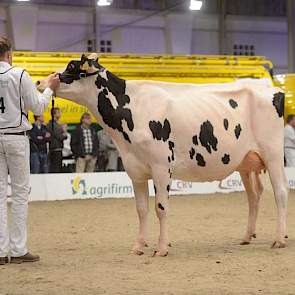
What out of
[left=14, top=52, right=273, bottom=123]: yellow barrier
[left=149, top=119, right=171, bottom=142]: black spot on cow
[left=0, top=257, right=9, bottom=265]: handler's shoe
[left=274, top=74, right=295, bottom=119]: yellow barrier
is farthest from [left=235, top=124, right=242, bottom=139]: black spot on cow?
[left=274, top=74, right=295, bottom=119]: yellow barrier

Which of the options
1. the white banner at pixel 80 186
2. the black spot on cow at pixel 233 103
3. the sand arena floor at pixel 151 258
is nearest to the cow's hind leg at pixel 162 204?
the sand arena floor at pixel 151 258

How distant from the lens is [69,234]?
10.1 metres

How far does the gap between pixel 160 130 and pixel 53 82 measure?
4.50 ft

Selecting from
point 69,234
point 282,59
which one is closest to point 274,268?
point 69,234

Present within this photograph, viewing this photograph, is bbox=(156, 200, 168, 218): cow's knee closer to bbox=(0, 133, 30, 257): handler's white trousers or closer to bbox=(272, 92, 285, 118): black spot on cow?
bbox=(0, 133, 30, 257): handler's white trousers

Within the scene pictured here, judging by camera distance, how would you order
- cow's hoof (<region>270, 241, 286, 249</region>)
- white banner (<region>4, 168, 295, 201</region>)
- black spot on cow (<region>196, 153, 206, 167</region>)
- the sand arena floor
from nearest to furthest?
the sand arena floor
black spot on cow (<region>196, 153, 206, 167</region>)
cow's hoof (<region>270, 241, 286, 249</region>)
white banner (<region>4, 168, 295, 201</region>)

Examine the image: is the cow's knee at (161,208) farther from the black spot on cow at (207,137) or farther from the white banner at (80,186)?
the white banner at (80,186)

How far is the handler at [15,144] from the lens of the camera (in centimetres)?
738

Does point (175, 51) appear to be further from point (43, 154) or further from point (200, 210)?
point (200, 210)

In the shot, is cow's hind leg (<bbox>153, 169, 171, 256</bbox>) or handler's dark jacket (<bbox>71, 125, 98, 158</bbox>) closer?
cow's hind leg (<bbox>153, 169, 171, 256</bbox>)

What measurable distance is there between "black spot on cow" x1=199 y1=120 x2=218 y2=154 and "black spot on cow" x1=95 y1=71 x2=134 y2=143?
88 cm

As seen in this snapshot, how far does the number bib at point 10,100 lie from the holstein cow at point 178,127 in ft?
2.67

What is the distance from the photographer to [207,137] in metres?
8.37

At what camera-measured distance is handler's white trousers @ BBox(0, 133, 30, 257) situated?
7367mm
